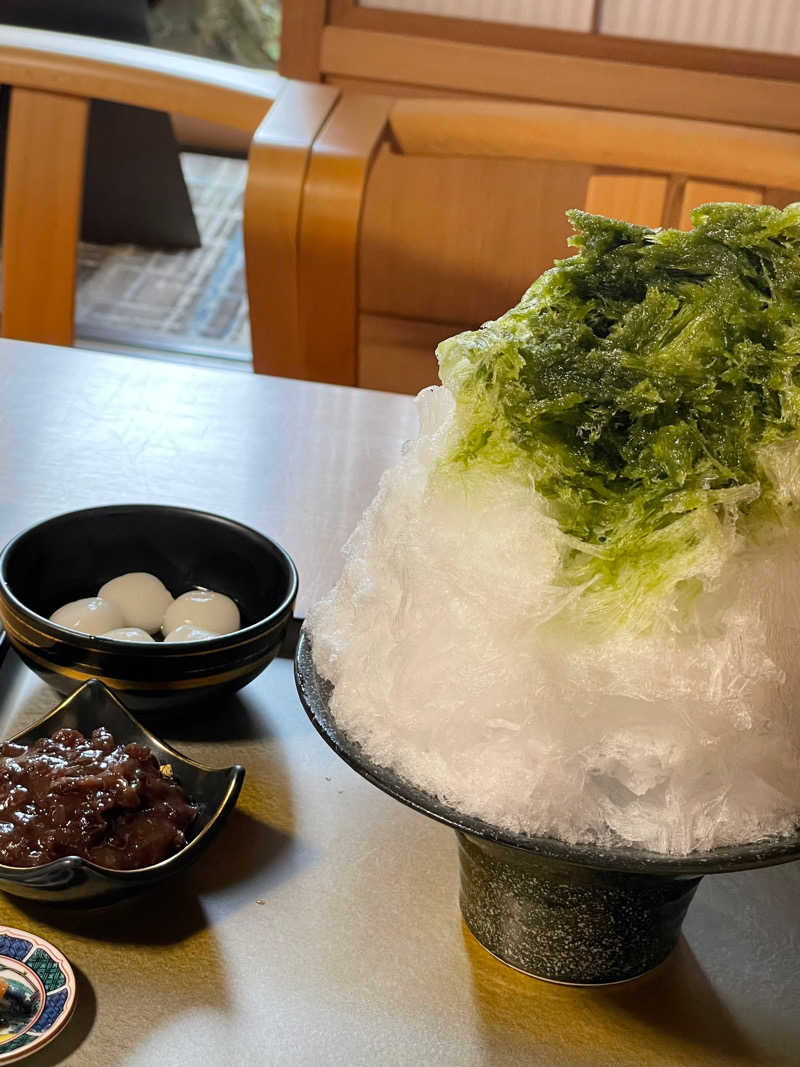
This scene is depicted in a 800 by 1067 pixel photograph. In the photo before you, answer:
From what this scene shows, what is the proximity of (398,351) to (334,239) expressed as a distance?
0.85 metres

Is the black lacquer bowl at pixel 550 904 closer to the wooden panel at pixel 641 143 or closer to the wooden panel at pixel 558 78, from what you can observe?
the wooden panel at pixel 641 143

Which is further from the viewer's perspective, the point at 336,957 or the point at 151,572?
the point at 151,572

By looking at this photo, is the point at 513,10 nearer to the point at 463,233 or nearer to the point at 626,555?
the point at 463,233

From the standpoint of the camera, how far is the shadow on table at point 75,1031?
798 mm

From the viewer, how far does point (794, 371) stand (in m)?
0.71

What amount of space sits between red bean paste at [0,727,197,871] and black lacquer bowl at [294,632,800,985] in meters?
0.17

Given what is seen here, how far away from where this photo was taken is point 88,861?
86cm

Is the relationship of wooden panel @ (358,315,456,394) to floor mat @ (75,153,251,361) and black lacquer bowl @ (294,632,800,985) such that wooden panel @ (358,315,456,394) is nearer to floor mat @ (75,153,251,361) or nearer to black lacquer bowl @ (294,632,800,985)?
floor mat @ (75,153,251,361)

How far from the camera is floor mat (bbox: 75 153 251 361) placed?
3.83m

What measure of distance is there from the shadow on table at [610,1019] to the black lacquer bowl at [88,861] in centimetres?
22

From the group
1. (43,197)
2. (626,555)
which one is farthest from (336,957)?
(43,197)

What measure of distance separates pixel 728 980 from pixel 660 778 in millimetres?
289

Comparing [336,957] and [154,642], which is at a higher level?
[154,642]

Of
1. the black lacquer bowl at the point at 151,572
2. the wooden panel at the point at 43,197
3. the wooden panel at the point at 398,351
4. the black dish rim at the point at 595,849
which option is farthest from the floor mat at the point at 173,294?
the black dish rim at the point at 595,849
